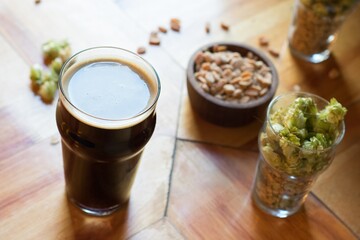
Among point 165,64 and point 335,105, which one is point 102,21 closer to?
point 165,64

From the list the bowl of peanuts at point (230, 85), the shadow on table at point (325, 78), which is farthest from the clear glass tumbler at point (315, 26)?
the bowl of peanuts at point (230, 85)

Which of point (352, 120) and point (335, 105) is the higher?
point (335, 105)

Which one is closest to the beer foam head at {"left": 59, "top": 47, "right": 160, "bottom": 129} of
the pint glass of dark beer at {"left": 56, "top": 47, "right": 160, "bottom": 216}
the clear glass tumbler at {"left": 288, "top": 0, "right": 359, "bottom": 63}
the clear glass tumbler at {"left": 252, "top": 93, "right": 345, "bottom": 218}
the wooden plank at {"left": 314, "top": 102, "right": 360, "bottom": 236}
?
the pint glass of dark beer at {"left": 56, "top": 47, "right": 160, "bottom": 216}

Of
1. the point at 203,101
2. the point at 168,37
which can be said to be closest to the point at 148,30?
the point at 168,37

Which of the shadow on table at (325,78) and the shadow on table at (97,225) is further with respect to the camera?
the shadow on table at (325,78)

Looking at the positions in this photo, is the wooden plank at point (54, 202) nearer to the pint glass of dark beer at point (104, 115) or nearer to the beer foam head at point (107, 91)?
the pint glass of dark beer at point (104, 115)

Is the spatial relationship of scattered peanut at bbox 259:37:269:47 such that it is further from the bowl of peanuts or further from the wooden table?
the bowl of peanuts
